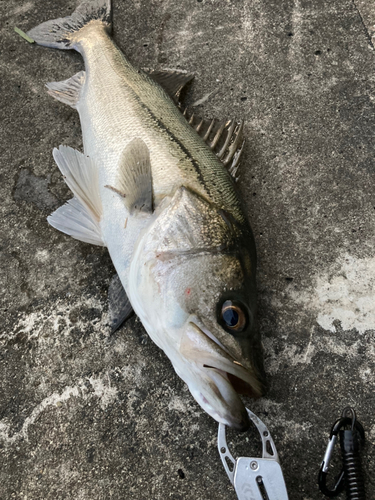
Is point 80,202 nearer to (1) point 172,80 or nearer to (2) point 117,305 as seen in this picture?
(2) point 117,305

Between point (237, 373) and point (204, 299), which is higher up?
point (204, 299)

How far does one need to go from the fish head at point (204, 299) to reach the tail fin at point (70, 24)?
2.54 m

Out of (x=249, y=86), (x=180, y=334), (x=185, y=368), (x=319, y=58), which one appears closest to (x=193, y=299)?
(x=180, y=334)

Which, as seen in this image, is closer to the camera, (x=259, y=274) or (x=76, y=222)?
(x=259, y=274)

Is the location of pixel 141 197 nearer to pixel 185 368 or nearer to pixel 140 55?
pixel 185 368

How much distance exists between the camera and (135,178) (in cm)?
230

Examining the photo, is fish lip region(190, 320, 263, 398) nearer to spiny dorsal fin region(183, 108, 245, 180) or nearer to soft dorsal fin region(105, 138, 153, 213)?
soft dorsal fin region(105, 138, 153, 213)

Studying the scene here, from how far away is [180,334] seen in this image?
70.7 inches

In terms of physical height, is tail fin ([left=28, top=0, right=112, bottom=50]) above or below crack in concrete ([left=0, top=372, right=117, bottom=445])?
above

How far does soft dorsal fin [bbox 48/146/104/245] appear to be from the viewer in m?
2.57

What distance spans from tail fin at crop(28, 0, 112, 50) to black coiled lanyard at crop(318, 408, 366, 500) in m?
3.82

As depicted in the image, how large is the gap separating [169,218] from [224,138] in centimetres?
101

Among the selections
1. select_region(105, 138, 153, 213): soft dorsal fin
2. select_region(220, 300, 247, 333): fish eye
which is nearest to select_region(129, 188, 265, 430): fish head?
select_region(220, 300, 247, 333): fish eye

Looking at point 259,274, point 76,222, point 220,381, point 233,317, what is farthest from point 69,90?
point 220,381
